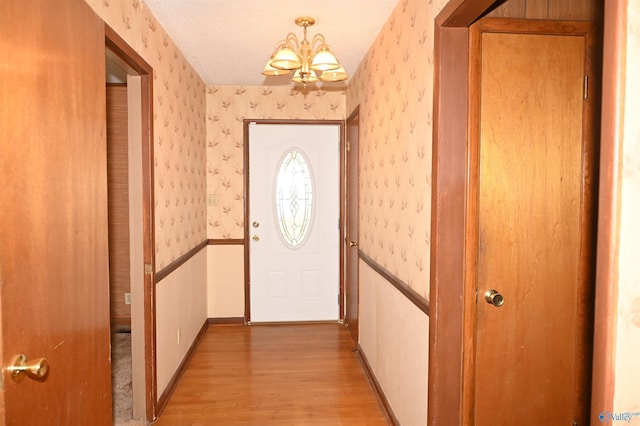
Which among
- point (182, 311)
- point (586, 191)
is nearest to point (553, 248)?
point (586, 191)

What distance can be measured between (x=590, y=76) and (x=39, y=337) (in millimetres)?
2267

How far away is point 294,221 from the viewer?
15.6 feet

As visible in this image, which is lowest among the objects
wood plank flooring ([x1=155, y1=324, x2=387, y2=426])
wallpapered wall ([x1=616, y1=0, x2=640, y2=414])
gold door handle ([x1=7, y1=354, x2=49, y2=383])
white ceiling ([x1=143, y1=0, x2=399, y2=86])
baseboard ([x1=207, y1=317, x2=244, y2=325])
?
wood plank flooring ([x1=155, y1=324, x2=387, y2=426])

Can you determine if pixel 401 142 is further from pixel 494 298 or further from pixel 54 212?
pixel 54 212

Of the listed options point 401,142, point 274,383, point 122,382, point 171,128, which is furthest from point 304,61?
point 122,382

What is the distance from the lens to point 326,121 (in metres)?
A: 4.66

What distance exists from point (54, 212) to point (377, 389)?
2.40 m

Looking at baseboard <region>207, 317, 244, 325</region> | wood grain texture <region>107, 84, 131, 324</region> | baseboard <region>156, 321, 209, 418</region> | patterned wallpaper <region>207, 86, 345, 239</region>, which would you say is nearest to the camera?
baseboard <region>156, 321, 209, 418</region>

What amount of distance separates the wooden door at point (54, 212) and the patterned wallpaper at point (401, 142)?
1352mm

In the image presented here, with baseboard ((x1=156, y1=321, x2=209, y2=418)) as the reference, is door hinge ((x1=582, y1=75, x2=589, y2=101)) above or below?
above

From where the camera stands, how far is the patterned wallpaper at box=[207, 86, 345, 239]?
464cm

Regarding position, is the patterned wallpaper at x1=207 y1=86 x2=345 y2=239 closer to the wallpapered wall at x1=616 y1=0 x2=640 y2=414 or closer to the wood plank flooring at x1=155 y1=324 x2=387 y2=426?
the wood plank flooring at x1=155 y1=324 x2=387 y2=426

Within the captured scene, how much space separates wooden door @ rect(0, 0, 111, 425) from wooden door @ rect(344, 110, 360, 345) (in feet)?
8.59

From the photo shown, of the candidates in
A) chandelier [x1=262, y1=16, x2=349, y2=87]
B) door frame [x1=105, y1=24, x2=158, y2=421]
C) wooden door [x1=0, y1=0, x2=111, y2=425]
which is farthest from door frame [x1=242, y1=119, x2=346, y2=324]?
wooden door [x1=0, y1=0, x2=111, y2=425]
